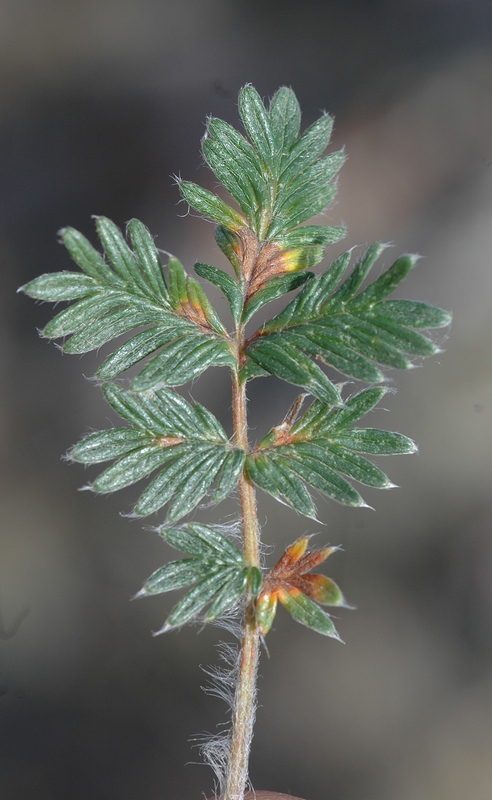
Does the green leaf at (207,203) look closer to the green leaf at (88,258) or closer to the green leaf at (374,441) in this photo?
the green leaf at (88,258)

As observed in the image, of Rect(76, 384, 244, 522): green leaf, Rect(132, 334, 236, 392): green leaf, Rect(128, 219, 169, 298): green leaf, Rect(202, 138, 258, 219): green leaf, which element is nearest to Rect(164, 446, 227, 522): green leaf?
Rect(76, 384, 244, 522): green leaf

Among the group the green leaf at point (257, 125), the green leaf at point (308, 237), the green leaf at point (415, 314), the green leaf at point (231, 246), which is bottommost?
the green leaf at point (415, 314)

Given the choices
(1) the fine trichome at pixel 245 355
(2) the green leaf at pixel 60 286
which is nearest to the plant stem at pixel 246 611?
(1) the fine trichome at pixel 245 355

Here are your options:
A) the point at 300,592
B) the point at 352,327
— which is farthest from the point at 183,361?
the point at 300,592

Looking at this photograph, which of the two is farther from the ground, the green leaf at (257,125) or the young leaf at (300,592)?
the green leaf at (257,125)

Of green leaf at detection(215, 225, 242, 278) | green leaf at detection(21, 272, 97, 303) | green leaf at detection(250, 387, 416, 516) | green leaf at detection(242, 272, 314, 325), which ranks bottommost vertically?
green leaf at detection(250, 387, 416, 516)

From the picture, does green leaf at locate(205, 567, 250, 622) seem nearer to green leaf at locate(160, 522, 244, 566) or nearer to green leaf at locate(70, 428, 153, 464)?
green leaf at locate(160, 522, 244, 566)
